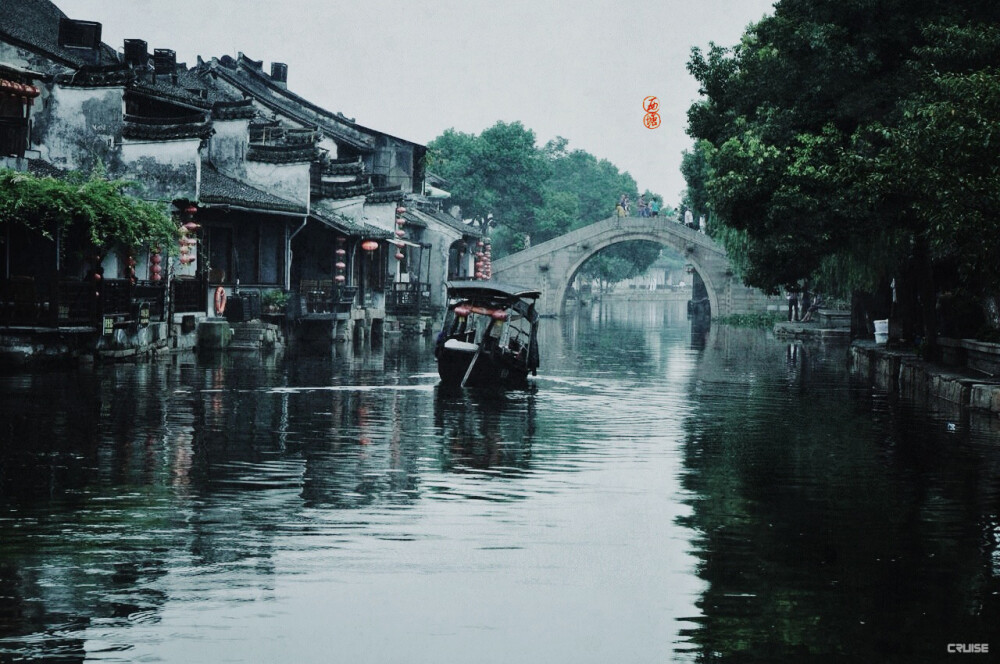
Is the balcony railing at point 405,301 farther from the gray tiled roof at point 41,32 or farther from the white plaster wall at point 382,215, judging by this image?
the gray tiled roof at point 41,32

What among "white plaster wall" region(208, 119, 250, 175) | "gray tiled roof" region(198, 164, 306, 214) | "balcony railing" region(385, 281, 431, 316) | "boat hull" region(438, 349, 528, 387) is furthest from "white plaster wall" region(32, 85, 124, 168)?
"balcony railing" region(385, 281, 431, 316)

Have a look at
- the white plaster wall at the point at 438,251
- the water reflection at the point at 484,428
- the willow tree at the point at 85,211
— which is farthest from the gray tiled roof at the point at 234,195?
the white plaster wall at the point at 438,251

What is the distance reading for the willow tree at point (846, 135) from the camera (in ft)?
70.0

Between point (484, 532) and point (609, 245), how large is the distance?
191 feet

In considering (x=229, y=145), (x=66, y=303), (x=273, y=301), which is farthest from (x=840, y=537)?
(x=229, y=145)

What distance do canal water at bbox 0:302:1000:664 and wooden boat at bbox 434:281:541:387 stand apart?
3.04 m

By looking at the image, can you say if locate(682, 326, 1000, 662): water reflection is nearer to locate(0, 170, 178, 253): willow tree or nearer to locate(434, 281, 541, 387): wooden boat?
locate(434, 281, 541, 387): wooden boat

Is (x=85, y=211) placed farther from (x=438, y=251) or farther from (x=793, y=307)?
(x=793, y=307)

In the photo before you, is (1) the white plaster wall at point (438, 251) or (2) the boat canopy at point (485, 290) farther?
(1) the white plaster wall at point (438, 251)

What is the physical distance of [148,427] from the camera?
→ 1508 cm

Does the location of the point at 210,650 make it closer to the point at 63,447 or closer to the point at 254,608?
the point at 254,608

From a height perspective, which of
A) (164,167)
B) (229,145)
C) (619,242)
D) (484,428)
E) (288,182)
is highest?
(229,145)

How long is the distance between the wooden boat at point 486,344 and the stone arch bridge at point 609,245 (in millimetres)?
41786

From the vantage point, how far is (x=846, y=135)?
24453 mm
